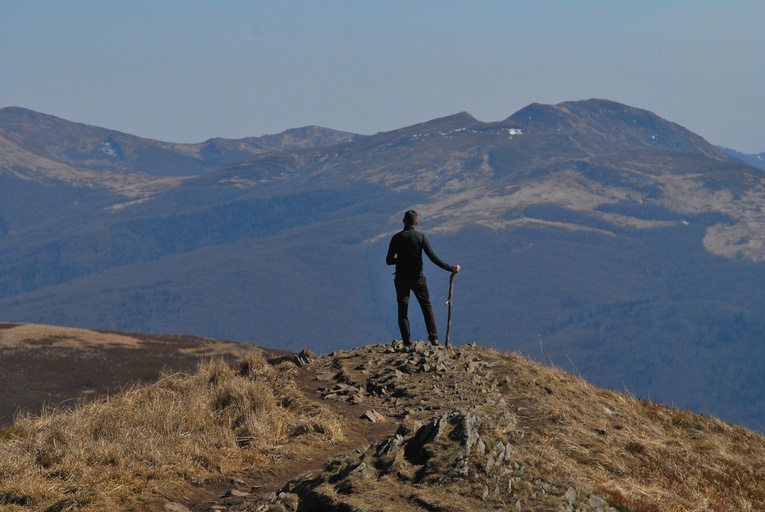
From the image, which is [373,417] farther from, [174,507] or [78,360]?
[78,360]

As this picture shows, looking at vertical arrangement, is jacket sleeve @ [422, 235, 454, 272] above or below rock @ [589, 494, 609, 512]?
above

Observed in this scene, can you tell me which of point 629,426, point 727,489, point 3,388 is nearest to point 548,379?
point 629,426

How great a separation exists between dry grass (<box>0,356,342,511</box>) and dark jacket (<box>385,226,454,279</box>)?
3644 millimetres

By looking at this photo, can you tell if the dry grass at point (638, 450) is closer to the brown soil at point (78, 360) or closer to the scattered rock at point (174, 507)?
the scattered rock at point (174, 507)

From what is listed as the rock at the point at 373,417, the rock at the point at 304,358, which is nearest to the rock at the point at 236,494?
the rock at the point at 373,417

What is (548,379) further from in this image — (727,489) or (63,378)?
(63,378)

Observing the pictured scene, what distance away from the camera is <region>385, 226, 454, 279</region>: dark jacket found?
15.8m

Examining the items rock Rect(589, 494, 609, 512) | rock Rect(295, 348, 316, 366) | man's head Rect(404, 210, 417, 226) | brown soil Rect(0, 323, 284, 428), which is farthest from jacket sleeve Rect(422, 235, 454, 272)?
brown soil Rect(0, 323, 284, 428)

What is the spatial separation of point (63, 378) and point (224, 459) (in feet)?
199

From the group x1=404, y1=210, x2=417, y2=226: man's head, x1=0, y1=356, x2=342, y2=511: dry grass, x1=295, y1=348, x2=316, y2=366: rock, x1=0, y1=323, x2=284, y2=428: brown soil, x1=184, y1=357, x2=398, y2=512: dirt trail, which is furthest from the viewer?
x1=0, y1=323, x2=284, y2=428: brown soil

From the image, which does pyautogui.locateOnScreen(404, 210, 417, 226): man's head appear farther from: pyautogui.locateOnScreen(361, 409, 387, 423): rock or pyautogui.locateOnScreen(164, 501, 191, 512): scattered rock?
pyautogui.locateOnScreen(164, 501, 191, 512): scattered rock

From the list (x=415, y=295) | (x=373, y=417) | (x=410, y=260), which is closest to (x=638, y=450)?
(x=373, y=417)

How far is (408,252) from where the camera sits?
15.9 m

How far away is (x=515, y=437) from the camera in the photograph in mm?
10234
